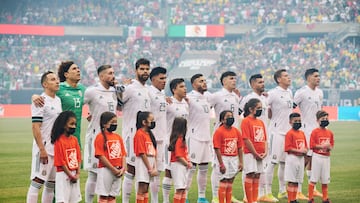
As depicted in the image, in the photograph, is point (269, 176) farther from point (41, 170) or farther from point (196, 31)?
point (196, 31)

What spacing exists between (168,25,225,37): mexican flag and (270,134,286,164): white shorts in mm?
38021

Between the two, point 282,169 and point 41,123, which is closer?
point 41,123

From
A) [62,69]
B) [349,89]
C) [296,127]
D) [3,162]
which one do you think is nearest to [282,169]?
[296,127]

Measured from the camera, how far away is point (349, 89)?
133 ft

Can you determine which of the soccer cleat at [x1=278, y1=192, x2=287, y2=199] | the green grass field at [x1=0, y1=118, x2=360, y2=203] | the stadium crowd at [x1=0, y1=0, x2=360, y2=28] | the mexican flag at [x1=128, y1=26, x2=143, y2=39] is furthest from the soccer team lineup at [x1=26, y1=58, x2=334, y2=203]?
the stadium crowd at [x1=0, y1=0, x2=360, y2=28]

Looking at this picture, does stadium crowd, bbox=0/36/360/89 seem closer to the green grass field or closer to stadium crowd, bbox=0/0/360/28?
stadium crowd, bbox=0/0/360/28

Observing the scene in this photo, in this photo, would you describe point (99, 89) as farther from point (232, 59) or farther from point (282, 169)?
point (232, 59)

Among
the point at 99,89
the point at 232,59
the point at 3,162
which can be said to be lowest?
the point at 3,162

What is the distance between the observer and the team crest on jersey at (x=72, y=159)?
8.82 metres

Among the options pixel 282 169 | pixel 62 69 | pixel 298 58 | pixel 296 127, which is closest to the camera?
pixel 62 69

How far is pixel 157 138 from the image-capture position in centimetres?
1073

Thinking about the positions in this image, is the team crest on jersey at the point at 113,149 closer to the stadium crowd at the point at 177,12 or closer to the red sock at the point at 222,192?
the red sock at the point at 222,192

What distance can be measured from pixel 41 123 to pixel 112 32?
41.3 metres

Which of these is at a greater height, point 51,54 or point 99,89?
point 51,54
